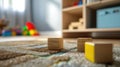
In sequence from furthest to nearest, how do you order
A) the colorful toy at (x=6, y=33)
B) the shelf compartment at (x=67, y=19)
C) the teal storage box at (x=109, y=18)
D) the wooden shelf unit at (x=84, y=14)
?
the colorful toy at (x=6, y=33) < the shelf compartment at (x=67, y=19) < the wooden shelf unit at (x=84, y=14) < the teal storage box at (x=109, y=18)

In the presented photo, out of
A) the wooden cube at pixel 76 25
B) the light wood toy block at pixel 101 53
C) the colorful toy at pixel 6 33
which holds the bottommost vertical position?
the light wood toy block at pixel 101 53

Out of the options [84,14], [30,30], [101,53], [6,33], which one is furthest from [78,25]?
[6,33]

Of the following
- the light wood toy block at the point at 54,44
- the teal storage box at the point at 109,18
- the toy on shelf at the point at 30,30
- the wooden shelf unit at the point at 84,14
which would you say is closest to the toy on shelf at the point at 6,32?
the toy on shelf at the point at 30,30

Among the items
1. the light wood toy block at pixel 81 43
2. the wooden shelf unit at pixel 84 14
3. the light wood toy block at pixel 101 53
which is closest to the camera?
the light wood toy block at pixel 101 53

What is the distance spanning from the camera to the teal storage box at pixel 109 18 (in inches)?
52.3

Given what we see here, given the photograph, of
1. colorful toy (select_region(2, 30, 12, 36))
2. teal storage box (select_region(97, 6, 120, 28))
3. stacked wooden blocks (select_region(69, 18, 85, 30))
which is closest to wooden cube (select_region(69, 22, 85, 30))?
stacked wooden blocks (select_region(69, 18, 85, 30))

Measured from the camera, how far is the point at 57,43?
27.2 inches

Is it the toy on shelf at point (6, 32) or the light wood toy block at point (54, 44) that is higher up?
the toy on shelf at point (6, 32)

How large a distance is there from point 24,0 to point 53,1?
704mm

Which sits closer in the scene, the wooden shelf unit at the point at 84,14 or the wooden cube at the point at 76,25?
the wooden shelf unit at the point at 84,14

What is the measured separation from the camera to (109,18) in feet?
4.57

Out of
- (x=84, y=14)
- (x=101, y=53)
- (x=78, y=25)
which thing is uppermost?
(x=84, y=14)

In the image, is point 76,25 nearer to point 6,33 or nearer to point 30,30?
point 30,30

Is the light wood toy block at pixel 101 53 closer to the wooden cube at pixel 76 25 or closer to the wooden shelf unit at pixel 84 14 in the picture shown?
the wooden shelf unit at pixel 84 14
